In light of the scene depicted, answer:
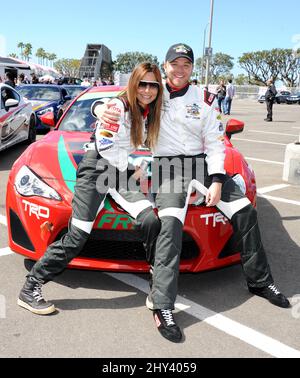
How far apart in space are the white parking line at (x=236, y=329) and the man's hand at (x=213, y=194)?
697 mm

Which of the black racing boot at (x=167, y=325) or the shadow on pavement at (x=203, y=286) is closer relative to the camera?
the black racing boot at (x=167, y=325)

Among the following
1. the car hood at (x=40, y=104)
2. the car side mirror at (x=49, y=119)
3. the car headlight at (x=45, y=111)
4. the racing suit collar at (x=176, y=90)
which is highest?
the racing suit collar at (x=176, y=90)

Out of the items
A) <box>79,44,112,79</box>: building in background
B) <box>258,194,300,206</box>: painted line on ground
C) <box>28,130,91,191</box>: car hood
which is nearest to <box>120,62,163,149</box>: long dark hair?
<box>28,130,91,191</box>: car hood

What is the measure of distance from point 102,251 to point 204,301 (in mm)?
784

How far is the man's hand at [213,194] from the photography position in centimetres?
289

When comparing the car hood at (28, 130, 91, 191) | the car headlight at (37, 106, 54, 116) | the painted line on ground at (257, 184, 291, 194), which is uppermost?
the car hood at (28, 130, 91, 191)

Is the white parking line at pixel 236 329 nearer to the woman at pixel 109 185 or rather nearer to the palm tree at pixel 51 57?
the woman at pixel 109 185

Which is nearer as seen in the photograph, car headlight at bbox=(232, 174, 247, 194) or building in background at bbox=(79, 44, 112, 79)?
car headlight at bbox=(232, 174, 247, 194)

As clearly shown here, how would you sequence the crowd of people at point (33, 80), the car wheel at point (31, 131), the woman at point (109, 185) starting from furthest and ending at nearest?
1. the crowd of people at point (33, 80)
2. the car wheel at point (31, 131)
3. the woman at point (109, 185)

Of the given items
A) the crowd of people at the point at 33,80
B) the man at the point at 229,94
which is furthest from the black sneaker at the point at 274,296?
the man at the point at 229,94

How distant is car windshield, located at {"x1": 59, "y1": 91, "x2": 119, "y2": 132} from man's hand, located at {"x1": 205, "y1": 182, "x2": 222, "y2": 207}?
5.95 ft

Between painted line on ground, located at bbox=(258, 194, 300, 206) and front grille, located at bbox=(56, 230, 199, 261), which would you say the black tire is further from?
front grille, located at bbox=(56, 230, 199, 261)

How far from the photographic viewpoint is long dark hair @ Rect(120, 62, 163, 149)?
2.79 m
